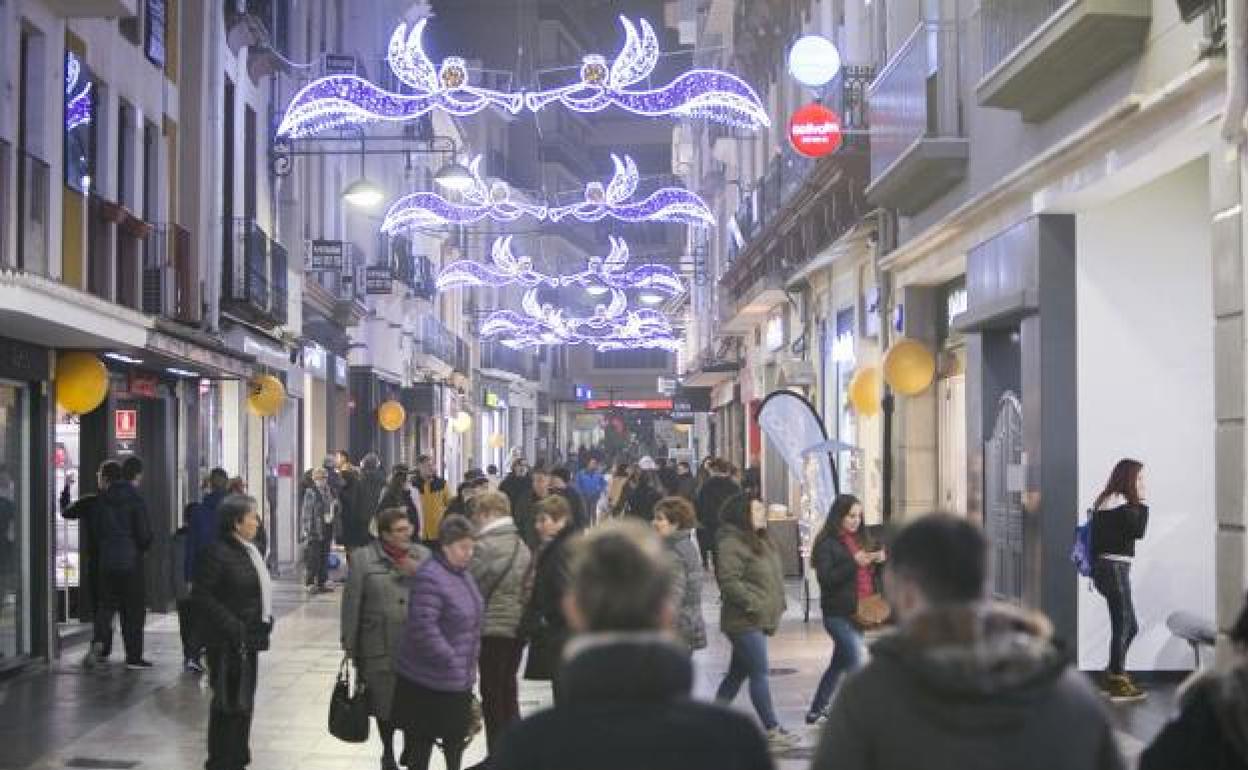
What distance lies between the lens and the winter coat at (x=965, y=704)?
3.60 meters

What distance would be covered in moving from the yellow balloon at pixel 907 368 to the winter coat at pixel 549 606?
8660 mm

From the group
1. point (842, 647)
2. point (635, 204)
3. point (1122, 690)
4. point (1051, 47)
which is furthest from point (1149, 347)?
point (635, 204)

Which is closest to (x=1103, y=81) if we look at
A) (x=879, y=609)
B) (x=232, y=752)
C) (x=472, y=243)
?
(x=879, y=609)

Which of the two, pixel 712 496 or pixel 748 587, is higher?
pixel 712 496

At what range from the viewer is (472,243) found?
60.0 metres

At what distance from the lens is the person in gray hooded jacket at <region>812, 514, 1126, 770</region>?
3.61 meters

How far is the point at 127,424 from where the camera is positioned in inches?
789

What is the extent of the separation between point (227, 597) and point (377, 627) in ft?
2.77

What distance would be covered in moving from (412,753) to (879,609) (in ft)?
12.9

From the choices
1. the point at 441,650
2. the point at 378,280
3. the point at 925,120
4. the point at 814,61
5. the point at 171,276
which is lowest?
the point at 441,650

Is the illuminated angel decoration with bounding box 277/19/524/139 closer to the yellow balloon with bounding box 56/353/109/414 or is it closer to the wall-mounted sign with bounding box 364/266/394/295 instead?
the yellow balloon with bounding box 56/353/109/414

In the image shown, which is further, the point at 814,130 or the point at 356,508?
the point at 356,508

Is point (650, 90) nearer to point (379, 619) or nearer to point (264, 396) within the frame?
point (264, 396)

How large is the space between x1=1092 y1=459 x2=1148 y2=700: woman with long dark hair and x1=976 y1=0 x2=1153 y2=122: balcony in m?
2.65
